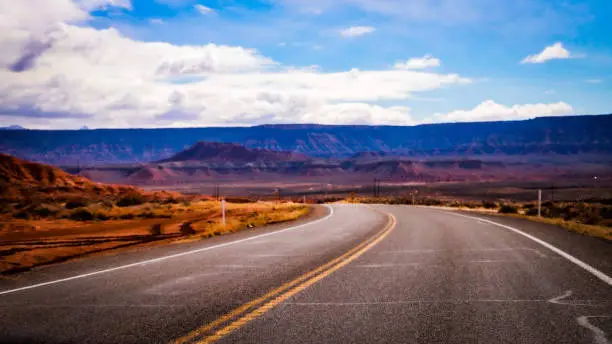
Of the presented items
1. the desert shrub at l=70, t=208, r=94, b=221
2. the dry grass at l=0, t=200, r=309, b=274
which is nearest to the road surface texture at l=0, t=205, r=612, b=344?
the dry grass at l=0, t=200, r=309, b=274

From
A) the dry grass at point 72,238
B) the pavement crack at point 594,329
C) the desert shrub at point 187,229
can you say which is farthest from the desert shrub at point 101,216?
the pavement crack at point 594,329

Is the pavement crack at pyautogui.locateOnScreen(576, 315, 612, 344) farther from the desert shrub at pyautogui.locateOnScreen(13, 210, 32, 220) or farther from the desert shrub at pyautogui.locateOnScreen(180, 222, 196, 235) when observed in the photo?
the desert shrub at pyautogui.locateOnScreen(13, 210, 32, 220)

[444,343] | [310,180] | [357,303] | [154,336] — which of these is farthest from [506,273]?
[310,180]

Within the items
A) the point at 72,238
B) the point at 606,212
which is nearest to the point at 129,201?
the point at 72,238

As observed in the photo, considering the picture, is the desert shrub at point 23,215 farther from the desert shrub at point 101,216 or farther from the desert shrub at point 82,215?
the desert shrub at point 101,216

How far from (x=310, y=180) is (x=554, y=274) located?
189701mm

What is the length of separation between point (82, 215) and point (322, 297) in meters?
29.7

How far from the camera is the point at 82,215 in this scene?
34531 millimetres

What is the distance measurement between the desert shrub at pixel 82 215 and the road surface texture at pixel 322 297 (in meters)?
22.2

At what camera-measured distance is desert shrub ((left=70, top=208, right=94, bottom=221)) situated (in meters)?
34.2

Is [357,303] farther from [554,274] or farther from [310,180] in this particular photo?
[310,180]

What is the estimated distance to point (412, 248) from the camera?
14.0m

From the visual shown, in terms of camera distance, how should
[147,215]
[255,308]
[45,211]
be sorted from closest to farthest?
[255,308]
[147,215]
[45,211]

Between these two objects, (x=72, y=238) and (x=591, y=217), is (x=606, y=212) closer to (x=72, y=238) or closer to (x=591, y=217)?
(x=591, y=217)
